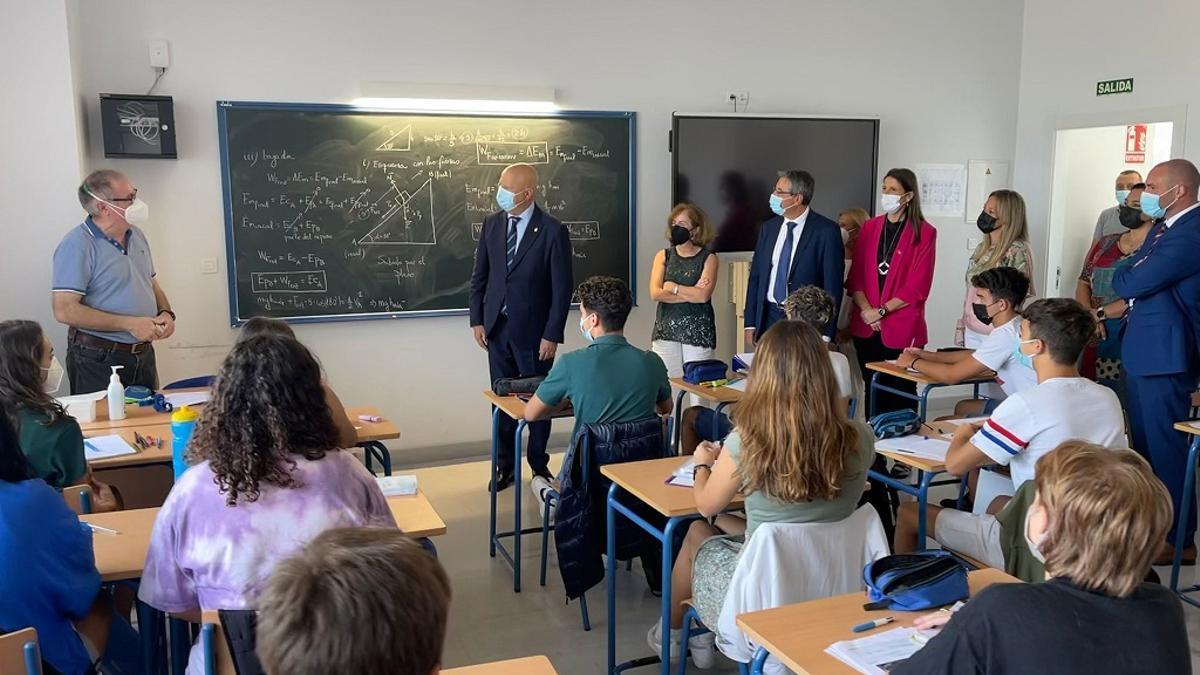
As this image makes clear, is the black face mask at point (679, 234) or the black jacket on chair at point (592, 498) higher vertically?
the black face mask at point (679, 234)

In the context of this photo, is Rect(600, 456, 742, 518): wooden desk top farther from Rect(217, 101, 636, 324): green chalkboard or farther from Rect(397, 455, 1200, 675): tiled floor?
Rect(217, 101, 636, 324): green chalkboard

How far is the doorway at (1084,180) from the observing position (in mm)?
7453

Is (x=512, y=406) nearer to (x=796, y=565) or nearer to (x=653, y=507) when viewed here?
(x=653, y=507)

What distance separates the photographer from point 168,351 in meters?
5.40

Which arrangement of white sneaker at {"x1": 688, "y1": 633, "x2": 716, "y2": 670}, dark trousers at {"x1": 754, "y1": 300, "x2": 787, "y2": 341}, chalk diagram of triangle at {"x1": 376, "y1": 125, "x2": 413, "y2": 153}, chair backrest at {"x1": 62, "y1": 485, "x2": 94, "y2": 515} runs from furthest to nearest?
chalk diagram of triangle at {"x1": 376, "y1": 125, "x2": 413, "y2": 153} → dark trousers at {"x1": 754, "y1": 300, "x2": 787, "y2": 341} → white sneaker at {"x1": 688, "y1": 633, "x2": 716, "y2": 670} → chair backrest at {"x1": 62, "y1": 485, "x2": 94, "y2": 515}

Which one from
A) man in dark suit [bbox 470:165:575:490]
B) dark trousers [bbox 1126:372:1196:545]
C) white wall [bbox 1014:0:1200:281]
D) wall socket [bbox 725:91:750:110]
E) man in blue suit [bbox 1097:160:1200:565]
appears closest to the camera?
man in blue suit [bbox 1097:160:1200:565]

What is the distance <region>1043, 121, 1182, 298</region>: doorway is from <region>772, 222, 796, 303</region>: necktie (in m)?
3.25

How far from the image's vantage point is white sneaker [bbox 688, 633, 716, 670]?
3.27m

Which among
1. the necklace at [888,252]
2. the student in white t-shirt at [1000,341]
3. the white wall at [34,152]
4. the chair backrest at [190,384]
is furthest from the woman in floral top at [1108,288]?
the white wall at [34,152]

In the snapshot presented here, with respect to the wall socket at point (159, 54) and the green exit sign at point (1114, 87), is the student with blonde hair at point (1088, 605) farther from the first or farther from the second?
the green exit sign at point (1114, 87)

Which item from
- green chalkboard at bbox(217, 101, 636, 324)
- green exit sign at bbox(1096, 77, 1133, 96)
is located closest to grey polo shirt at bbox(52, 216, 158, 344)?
green chalkboard at bbox(217, 101, 636, 324)

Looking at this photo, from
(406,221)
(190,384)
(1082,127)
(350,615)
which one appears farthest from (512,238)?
(1082,127)

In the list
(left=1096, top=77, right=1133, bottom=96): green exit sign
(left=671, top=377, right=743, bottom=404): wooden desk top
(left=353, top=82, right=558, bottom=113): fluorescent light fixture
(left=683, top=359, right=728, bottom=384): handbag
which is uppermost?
(left=1096, top=77, right=1133, bottom=96): green exit sign

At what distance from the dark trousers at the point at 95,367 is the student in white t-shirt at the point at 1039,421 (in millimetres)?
3742
